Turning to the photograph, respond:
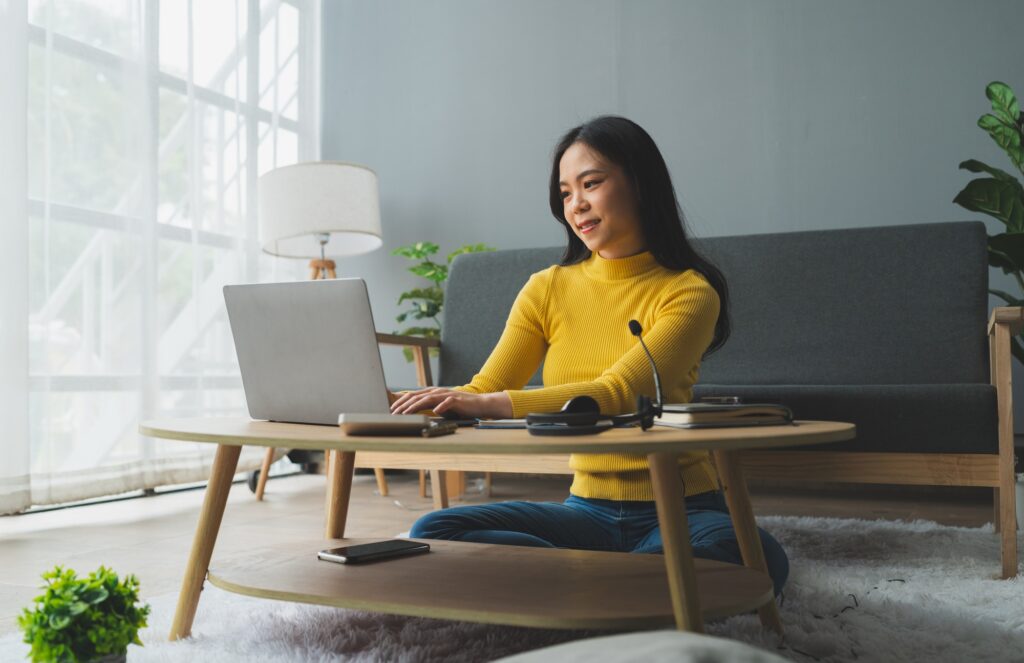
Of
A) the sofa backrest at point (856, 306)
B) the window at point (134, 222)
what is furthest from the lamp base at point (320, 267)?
the sofa backrest at point (856, 306)

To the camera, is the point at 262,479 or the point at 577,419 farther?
the point at 262,479

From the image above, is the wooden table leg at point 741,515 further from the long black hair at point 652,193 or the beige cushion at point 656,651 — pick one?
the beige cushion at point 656,651

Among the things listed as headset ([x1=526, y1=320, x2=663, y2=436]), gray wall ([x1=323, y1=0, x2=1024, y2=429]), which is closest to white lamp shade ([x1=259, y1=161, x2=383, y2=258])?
gray wall ([x1=323, y1=0, x2=1024, y2=429])

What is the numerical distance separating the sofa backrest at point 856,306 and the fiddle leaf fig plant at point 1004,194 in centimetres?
16

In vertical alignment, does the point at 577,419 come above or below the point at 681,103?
below

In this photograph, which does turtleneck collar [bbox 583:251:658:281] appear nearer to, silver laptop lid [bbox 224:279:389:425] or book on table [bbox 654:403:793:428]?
book on table [bbox 654:403:793:428]

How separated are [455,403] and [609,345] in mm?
383

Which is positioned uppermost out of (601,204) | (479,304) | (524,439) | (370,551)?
(601,204)

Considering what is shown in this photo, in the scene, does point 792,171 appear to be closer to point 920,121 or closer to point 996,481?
point 920,121

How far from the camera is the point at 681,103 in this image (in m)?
3.71

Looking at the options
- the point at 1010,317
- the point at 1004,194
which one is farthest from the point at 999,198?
the point at 1010,317

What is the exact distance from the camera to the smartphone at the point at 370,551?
4.53 ft

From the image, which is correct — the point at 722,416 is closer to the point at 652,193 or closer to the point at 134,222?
the point at 652,193

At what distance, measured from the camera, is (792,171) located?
3533 mm
